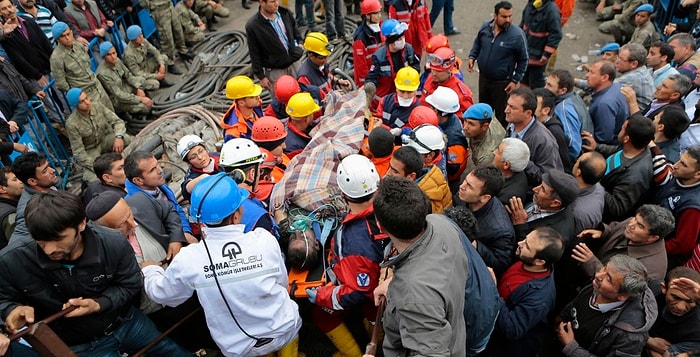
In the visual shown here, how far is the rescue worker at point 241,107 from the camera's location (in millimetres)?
4930

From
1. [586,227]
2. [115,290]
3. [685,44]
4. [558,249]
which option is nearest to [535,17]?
[685,44]

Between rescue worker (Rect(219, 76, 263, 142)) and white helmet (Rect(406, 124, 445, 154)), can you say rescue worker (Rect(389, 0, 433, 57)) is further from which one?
white helmet (Rect(406, 124, 445, 154))

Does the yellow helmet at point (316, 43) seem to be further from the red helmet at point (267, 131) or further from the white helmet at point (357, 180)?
the white helmet at point (357, 180)

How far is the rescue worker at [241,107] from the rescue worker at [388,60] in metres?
1.47

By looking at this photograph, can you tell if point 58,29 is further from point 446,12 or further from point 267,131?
point 446,12

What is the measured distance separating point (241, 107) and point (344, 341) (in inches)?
113

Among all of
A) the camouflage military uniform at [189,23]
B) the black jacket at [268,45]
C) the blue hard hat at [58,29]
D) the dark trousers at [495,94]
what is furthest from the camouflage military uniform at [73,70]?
the dark trousers at [495,94]

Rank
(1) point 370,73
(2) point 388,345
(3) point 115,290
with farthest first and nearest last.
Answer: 1. (1) point 370,73
2. (3) point 115,290
3. (2) point 388,345

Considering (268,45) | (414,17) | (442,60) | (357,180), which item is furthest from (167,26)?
(357,180)

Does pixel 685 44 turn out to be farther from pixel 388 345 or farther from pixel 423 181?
pixel 388 345

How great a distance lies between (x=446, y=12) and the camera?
892cm

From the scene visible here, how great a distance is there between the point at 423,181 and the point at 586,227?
139 centimetres

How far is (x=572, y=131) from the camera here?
15.3 feet

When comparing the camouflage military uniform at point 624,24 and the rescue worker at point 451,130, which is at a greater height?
the rescue worker at point 451,130
